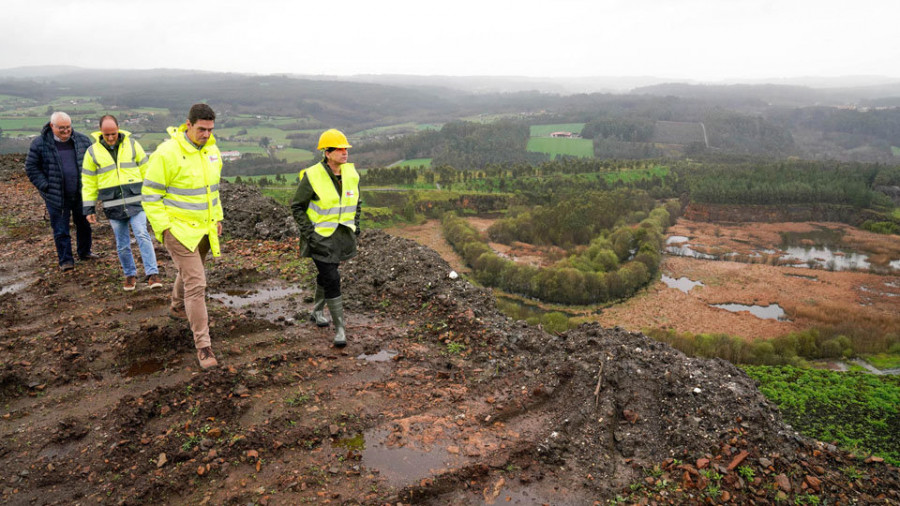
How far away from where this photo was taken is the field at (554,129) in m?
158

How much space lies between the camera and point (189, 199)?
5.53 meters

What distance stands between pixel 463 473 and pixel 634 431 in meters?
1.92

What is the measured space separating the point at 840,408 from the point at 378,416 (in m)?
9.68

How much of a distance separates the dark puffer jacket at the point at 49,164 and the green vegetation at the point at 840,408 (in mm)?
11965

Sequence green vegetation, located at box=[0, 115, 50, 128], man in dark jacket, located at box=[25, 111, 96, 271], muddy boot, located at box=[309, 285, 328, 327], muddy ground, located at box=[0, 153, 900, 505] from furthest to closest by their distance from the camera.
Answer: green vegetation, located at box=[0, 115, 50, 128] → man in dark jacket, located at box=[25, 111, 96, 271] → muddy boot, located at box=[309, 285, 328, 327] → muddy ground, located at box=[0, 153, 900, 505]

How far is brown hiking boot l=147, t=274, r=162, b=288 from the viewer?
7.71 metres

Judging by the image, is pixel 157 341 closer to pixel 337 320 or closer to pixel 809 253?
pixel 337 320

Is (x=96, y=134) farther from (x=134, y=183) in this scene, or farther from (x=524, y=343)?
(x=524, y=343)

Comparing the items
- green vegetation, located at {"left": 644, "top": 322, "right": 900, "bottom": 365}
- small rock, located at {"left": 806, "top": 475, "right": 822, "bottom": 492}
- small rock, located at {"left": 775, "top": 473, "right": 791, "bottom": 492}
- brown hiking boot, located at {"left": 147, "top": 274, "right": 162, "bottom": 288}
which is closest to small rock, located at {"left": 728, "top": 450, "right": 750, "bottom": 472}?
small rock, located at {"left": 775, "top": 473, "right": 791, "bottom": 492}

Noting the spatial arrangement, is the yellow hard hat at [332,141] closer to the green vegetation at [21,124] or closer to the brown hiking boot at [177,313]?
the brown hiking boot at [177,313]

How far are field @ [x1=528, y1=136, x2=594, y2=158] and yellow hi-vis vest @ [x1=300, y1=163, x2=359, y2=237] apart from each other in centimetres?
12549

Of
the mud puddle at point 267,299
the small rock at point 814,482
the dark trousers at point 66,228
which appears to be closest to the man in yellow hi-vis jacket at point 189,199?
the mud puddle at point 267,299

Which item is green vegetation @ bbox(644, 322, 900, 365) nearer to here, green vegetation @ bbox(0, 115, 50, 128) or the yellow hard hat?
the yellow hard hat

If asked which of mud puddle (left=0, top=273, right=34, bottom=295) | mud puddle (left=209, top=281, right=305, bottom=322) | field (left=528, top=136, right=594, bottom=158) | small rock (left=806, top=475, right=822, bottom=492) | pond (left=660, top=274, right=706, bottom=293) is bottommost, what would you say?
pond (left=660, top=274, right=706, bottom=293)
